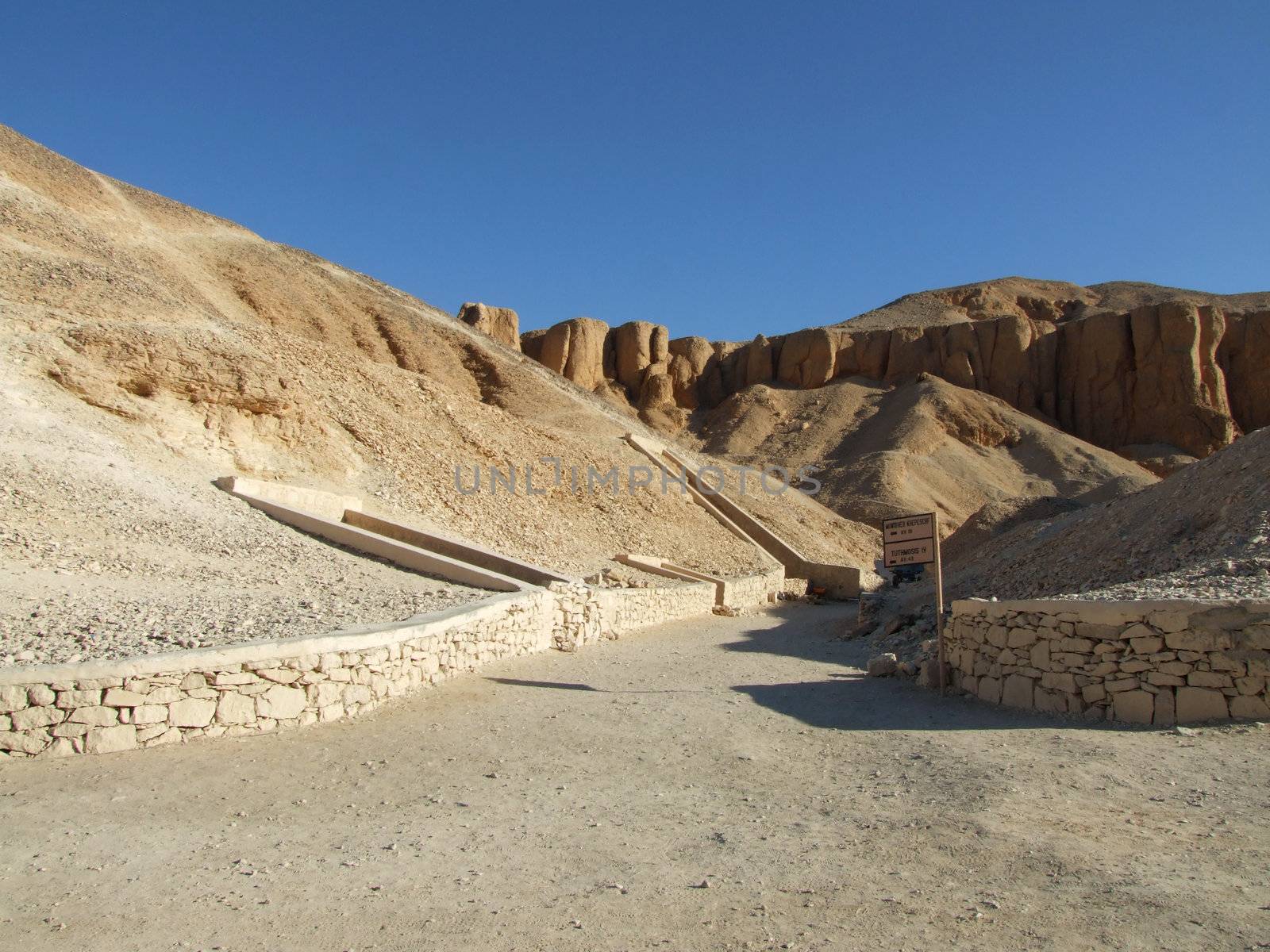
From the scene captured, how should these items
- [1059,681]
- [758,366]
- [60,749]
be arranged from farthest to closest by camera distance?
[758,366]
[1059,681]
[60,749]

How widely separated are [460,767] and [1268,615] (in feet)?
18.4

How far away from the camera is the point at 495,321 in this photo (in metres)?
55.8

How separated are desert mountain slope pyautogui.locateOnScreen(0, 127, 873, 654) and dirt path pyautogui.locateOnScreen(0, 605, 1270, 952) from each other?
2.40 meters

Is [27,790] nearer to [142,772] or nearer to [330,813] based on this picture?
[142,772]

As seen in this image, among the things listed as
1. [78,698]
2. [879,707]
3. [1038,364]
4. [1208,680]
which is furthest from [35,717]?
[1038,364]

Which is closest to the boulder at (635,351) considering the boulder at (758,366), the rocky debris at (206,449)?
the boulder at (758,366)

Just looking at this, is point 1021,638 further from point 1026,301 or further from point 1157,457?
point 1026,301

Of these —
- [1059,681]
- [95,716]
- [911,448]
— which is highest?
[911,448]

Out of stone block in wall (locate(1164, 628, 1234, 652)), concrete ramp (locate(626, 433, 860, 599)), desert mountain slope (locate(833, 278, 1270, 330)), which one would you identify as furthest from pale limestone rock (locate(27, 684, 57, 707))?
desert mountain slope (locate(833, 278, 1270, 330))

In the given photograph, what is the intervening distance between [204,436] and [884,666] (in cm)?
1199

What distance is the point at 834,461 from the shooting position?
46.6 m

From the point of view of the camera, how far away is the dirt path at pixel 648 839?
11.2 feet

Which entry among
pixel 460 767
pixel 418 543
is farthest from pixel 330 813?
pixel 418 543

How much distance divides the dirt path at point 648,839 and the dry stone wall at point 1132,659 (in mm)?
344
